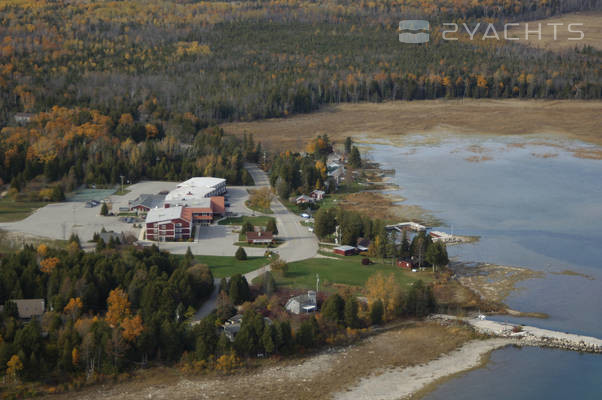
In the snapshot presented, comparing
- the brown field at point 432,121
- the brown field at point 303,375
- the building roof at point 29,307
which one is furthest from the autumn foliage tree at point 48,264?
the brown field at point 432,121

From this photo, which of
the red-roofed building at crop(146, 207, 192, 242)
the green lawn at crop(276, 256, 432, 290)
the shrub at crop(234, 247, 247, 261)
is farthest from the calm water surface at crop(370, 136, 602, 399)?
the red-roofed building at crop(146, 207, 192, 242)

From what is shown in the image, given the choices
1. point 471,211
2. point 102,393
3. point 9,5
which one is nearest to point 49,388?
point 102,393

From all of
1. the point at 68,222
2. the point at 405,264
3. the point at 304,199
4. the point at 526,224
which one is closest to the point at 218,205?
the point at 304,199

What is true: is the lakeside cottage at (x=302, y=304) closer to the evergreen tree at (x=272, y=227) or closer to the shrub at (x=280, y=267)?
the shrub at (x=280, y=267)

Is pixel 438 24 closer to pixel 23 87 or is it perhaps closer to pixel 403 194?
pixel 23 87

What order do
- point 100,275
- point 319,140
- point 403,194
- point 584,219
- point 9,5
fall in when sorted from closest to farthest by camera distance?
point 100,275 < point 584,219 < point 403,194 < point 319,140 < point 9,5

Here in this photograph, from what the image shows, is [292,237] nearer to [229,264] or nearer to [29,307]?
[229,264]
